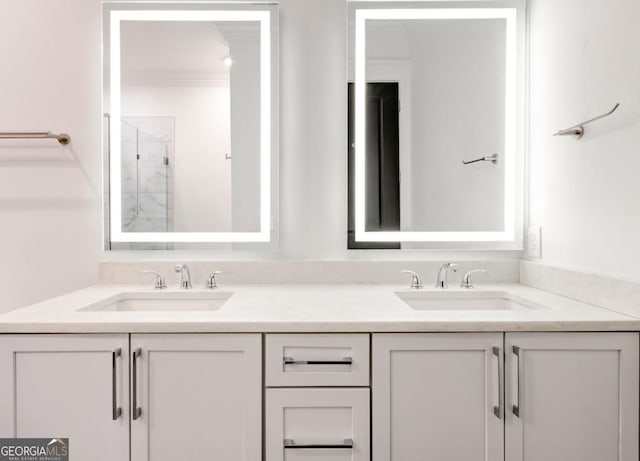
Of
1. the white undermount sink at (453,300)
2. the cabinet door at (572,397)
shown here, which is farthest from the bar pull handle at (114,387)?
the cabinet door at (572,397)

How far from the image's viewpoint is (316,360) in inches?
43.6

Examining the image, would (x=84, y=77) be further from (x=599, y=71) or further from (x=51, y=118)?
(x=599, y=71)

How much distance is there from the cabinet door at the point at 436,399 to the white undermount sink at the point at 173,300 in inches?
26.4

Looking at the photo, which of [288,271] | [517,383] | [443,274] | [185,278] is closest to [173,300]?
[185,278]

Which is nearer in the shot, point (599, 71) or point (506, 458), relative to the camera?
point (506, 458)

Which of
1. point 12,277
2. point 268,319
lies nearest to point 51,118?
point 12,277

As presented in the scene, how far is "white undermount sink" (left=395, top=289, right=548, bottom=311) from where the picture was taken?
1.51 meters

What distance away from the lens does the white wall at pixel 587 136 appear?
111 cm

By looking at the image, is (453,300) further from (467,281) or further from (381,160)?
(381,160)

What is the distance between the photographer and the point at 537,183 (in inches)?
62.9

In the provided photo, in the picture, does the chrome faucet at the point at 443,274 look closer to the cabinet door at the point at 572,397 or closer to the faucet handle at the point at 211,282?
the cabinet door at the point at 572,397

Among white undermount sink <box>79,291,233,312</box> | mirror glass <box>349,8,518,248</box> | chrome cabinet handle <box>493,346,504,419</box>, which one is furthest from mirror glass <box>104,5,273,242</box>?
chrome cabinet handle <box>493,346,504,419</box>

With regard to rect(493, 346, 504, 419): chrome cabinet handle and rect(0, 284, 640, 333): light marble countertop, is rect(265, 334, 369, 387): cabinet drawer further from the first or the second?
rect(493, 346, 504, 419): chrome cabinet handle

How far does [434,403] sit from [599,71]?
3.47 ft
